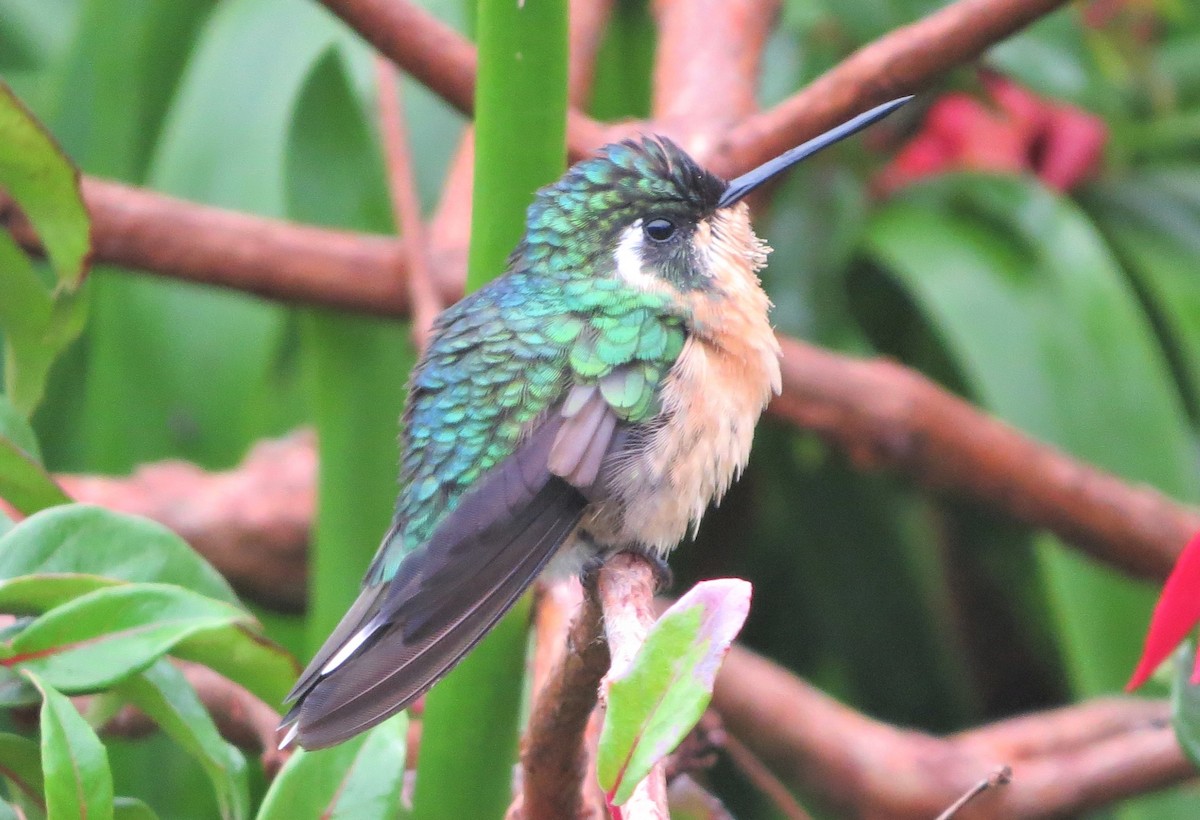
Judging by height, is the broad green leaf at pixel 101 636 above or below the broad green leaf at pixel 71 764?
above

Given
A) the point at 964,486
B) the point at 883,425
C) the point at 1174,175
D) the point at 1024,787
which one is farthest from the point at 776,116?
the point at 1174,175

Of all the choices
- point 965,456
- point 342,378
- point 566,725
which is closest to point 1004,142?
point 965,456

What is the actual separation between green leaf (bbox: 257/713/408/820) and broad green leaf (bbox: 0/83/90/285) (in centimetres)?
50

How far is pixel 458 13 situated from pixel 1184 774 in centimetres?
159

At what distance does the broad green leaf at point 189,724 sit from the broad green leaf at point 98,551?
0.07 metres

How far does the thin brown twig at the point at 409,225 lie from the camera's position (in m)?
1.71

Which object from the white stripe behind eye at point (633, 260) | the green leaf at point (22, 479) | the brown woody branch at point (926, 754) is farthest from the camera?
the brown woody branch at point (926, 754)

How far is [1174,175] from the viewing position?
2.75 metres

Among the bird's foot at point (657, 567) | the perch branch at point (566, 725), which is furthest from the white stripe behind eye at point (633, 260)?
the perch branch at point (566, 725)

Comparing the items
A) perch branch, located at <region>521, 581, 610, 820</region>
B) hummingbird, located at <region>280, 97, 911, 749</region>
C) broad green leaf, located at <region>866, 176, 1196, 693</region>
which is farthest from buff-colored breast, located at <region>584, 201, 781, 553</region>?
broad green leaf, located at <region>866, 176, 1196, 693</region>

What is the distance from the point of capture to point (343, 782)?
3.15ft

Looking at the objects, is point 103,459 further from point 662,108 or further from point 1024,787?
point 1024,787

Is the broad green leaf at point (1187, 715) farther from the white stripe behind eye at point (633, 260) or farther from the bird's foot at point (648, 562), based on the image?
the white stripe behind eye at point (633, 260)

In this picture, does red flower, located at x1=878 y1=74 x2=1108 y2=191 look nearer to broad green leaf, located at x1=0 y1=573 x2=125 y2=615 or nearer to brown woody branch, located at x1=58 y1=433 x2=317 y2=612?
brown woody branch, located at x1=58 y1=433 x2=317 y2=612
